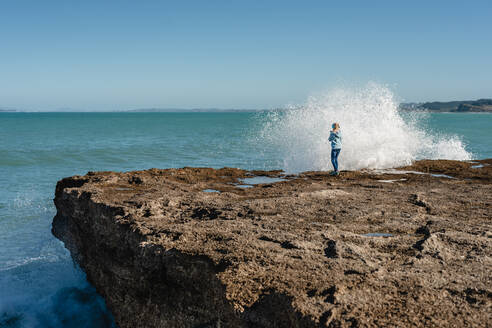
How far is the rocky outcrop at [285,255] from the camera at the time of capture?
119 inches

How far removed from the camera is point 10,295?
6.35 meters

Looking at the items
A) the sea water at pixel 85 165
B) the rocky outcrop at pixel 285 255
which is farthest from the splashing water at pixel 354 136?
the rocky outcrop at pixel 285 255

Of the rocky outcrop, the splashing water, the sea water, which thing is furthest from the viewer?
the splashing water

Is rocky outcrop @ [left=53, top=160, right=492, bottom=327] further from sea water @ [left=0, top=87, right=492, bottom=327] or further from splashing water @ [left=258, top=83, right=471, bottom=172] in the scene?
splashing water @ [left=258, top=83, right=471, bottom=172]

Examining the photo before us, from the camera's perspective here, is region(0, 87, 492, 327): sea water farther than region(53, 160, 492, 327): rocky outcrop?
Yes

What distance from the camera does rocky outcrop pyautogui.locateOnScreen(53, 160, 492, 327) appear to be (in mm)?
3021

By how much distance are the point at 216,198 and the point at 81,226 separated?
2.46m

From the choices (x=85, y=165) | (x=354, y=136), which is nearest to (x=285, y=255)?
(x=354, y=136)

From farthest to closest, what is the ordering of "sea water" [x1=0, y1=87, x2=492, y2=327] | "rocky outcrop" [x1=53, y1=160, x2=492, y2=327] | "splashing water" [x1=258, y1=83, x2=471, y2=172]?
1. "splashing water" [x1=258, y1=83, x2=471, y2=172]
2. "sea water" [x1=0, y1=87, x2=492, y2=327]
3. "rocky outcrop" [x1=53, y1=160, x2=492, y2=327]

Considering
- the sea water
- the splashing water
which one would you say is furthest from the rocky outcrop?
the splashing water

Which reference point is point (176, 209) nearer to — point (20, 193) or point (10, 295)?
point (10, 295)

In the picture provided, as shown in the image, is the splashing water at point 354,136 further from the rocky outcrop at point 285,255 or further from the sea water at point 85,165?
the rocky outcrop at point 285,255

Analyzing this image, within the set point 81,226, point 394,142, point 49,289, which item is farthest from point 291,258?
point 394,142

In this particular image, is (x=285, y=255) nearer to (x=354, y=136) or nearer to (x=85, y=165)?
(x=354, y=136)
